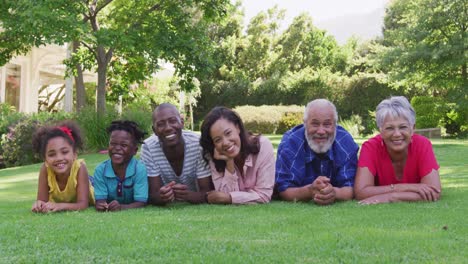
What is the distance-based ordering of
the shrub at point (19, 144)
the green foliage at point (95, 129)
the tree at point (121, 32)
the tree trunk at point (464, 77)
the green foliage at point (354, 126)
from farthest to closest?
the green foliage at point (354, 126) < the tree trunk at point (464, 77) < the green foliage at point (95, 129) < the shrub at point (19, 144) < the tree at point (121, 32)

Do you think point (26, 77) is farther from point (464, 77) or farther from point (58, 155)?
point (58, 155)

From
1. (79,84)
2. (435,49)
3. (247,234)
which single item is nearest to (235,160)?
(247,234)

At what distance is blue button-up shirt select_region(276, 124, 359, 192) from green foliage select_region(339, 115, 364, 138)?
20.1m

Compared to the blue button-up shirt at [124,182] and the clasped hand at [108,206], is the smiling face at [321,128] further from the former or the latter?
the clasped hand at [108,206]

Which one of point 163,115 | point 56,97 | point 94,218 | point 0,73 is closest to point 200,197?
point 163,115

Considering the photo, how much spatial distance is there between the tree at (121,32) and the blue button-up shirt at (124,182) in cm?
790

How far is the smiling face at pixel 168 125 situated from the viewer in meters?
5.88

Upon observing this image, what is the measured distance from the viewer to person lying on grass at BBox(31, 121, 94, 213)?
5.77m

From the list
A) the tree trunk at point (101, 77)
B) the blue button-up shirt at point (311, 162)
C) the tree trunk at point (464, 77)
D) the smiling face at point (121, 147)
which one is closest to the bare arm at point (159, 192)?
the smiling face at point (121, 147)

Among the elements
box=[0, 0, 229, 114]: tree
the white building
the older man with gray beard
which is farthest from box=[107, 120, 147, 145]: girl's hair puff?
the white building

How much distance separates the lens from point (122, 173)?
19.6 ft

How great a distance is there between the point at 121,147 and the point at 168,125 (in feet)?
1.59

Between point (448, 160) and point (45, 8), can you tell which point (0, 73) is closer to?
point (45, 8)

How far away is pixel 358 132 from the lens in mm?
28094
